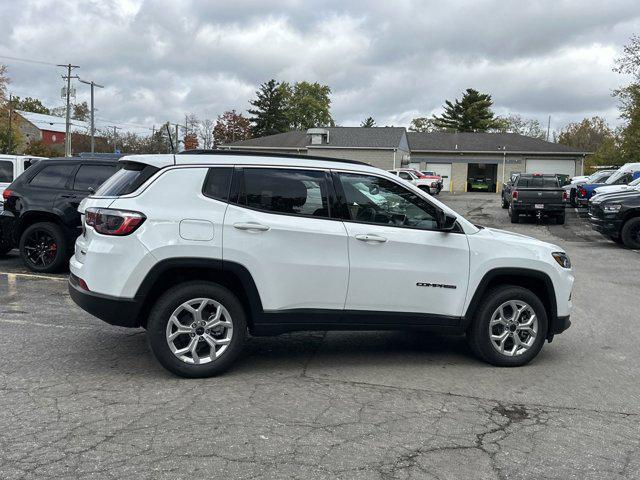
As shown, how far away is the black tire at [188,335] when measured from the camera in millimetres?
4824

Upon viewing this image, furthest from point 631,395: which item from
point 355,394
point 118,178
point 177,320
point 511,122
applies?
point 511,122

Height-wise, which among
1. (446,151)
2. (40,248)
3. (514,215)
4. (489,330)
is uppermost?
(446,151)

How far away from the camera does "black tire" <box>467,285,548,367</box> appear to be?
548cm

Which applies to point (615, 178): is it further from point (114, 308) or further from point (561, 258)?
point (114, 308)

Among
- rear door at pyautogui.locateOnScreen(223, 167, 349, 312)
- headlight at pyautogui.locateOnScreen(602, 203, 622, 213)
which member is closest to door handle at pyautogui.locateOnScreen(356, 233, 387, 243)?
rear door at pyautogui.locateOnScreen(223, 167, 349, 312)

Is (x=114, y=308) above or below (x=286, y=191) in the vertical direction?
below

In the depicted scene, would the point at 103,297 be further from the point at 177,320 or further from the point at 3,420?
the point at 3,420

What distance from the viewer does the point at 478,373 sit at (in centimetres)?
540

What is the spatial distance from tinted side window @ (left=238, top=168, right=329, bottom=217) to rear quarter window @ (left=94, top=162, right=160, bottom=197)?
0.79 m

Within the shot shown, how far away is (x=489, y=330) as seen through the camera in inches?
217

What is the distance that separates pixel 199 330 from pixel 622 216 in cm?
1353

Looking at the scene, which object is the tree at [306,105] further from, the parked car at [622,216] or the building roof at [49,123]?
the parked car at [622,216]

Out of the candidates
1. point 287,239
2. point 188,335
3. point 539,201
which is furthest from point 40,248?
point 539,201

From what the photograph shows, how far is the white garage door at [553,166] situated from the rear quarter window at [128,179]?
4792 centimetres
